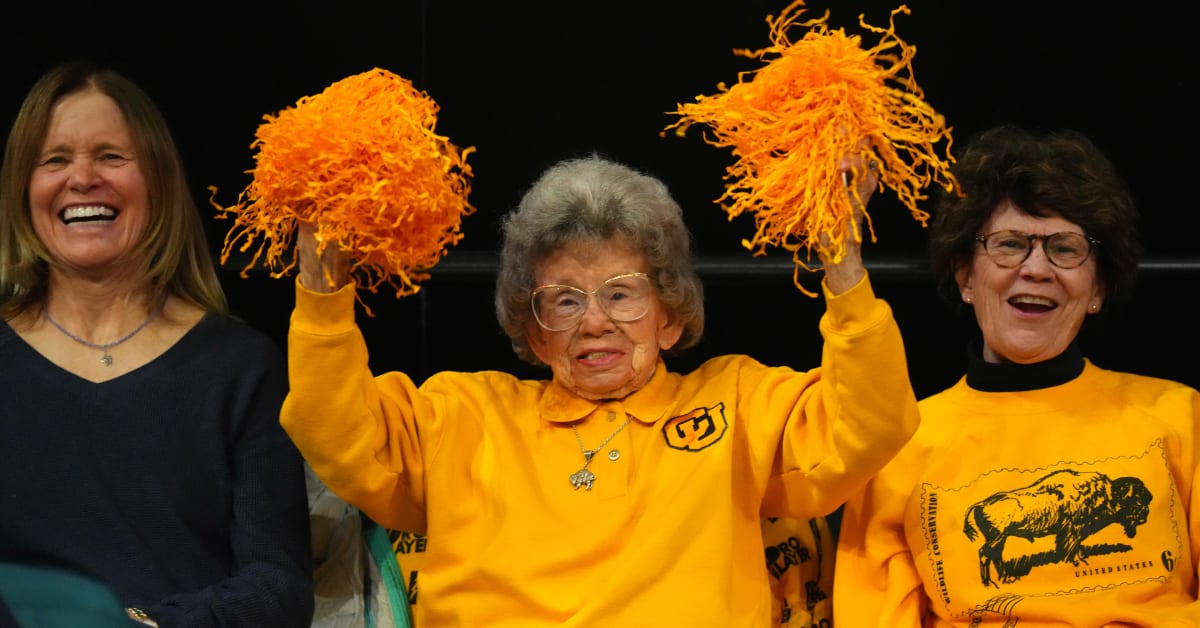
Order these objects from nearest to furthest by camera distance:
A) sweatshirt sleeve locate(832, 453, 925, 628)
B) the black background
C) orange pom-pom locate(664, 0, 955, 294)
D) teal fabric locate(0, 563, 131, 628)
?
1. orange pom-pom locate(664, 0, 955, 294)
2. teal fabric locate(0, 563, 131, 628)
3. sweatshirt sleeve locate(832, 453, 925, 628)
4. the black background

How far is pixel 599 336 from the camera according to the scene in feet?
7.66

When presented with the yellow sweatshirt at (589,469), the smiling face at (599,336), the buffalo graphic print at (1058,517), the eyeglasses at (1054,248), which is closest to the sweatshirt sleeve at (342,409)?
the yellow sweatshirt at (589,469)

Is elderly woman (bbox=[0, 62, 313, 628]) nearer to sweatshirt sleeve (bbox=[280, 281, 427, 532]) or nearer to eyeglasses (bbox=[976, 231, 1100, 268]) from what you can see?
sweatshirt sleeve (bbox=[280, 281, 427, 532])

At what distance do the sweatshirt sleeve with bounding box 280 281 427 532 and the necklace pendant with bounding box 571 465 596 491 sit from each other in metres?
Answer: 0.27

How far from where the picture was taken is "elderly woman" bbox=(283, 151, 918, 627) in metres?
2.17

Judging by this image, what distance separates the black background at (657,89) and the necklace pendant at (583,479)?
0.74 m

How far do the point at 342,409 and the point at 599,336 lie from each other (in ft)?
1.47

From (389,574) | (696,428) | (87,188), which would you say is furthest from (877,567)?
(87,188)

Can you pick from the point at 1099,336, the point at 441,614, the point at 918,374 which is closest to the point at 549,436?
the point at 441,614

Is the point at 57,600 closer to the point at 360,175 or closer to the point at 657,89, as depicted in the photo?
the point at 360,175

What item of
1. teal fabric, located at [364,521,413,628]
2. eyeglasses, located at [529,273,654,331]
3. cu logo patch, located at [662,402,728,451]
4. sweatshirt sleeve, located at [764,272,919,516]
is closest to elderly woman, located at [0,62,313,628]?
teal fabric, located at [364,521,413,628]

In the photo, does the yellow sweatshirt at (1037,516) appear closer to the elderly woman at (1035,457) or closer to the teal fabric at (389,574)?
the elderly woman at (1035,457)

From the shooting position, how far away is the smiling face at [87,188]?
2.44 meters

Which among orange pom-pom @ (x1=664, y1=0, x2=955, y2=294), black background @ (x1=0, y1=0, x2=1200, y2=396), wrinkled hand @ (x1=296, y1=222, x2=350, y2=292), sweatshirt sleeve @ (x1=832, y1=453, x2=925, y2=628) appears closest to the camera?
orange pom-pom @ (x1=664, y1=0, x2=955, y2=294)
